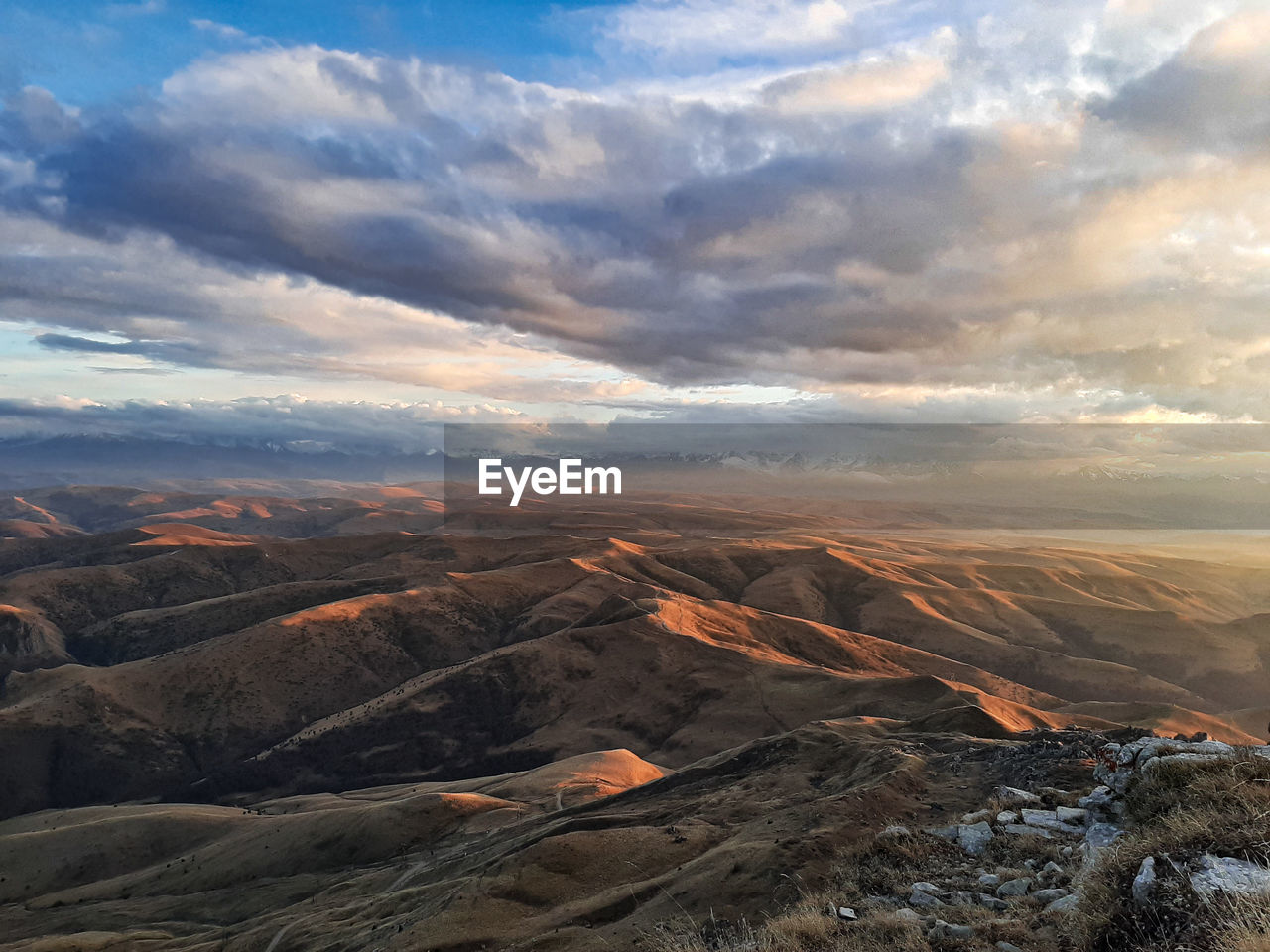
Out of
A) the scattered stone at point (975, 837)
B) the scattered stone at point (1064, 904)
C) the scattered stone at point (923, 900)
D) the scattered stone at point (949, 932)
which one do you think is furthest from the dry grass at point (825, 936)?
the scattered stone at point (975, 837)

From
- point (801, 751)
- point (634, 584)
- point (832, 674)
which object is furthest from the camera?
point (634, 584)

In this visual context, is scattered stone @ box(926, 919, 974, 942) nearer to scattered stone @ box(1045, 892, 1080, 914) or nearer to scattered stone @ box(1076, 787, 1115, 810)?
scattered stone @ box(1045, 892, 1080, 914)

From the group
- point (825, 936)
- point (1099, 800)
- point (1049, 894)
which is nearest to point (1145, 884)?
point (1049, 894)

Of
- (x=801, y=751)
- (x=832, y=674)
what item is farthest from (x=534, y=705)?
(x=801, y=751)

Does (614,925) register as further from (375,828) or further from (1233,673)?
(1233,673)

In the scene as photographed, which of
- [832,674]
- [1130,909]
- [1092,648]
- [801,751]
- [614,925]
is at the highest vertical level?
[1130,909]

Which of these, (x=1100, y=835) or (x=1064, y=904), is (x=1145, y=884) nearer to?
(x=1064, y=904)
